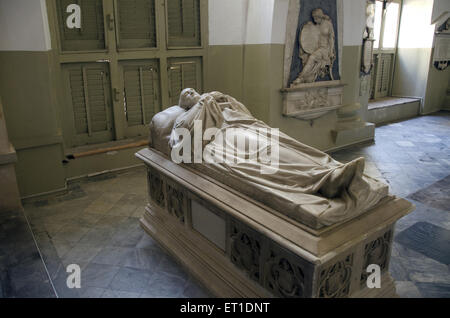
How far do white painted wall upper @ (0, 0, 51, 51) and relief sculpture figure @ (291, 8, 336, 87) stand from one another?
306cm

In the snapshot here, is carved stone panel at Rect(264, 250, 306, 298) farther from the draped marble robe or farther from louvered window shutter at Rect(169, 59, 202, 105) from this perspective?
louvered window shutter at Rect(169, 59, 202, 105)

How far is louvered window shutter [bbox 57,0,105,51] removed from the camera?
4.16 m

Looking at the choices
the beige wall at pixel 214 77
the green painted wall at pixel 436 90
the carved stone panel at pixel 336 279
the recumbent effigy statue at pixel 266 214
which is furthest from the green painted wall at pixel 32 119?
the green painted wall at pixel 436 90

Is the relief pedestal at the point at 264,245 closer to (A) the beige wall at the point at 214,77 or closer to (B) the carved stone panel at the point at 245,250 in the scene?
(B) the carved stone panel at the point at 245,250

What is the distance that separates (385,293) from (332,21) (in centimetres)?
400

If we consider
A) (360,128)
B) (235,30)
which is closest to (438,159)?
(360,128)

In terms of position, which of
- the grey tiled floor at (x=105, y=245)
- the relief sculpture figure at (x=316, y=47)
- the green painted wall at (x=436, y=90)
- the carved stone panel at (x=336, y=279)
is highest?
the relief sculpture figure at (x=316, y=47)

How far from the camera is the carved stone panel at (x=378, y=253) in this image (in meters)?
2.12

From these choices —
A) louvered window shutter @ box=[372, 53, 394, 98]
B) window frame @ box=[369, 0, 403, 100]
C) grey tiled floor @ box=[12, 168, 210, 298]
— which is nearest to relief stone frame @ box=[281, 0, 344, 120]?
grey tiled floor @ box=[12, 168, 210, 298]

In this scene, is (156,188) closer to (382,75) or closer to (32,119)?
(32,119)

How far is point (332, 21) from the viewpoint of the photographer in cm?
507

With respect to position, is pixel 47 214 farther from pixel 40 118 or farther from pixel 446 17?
pixel 446 17

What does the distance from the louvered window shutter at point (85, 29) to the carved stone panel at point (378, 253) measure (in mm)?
3841

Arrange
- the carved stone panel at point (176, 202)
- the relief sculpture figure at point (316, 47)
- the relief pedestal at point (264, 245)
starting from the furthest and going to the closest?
the relief sculpture figure at point (316, 47) → the carved stone panel at point (176, 202) → the relief pedestal at point (264, 245)
